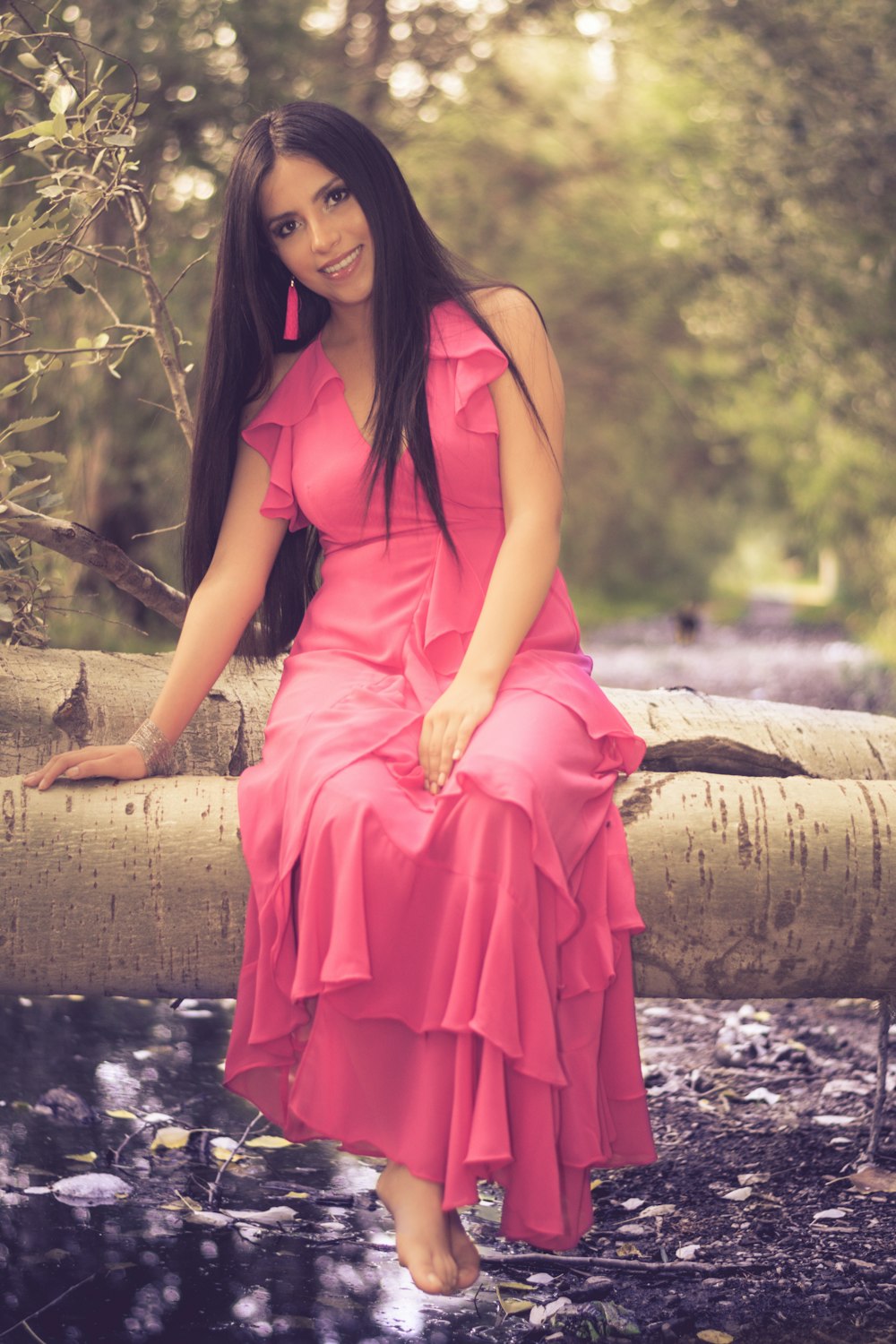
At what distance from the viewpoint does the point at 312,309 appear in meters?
3.23

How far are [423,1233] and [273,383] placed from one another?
188 cm

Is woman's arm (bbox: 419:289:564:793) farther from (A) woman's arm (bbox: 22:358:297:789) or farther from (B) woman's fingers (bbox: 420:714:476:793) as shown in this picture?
(A) woman's arm (bbox: 22:358:297:789)

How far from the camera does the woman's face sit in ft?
9.53

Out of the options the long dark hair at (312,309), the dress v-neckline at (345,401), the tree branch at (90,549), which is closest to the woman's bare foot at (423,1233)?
the long dark hair at (312,309)

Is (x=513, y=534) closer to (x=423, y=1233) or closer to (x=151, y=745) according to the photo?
(x=151, y=745)

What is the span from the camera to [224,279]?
10.1ft

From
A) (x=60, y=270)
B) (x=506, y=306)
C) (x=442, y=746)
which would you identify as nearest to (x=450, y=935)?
(x=442, y=746)

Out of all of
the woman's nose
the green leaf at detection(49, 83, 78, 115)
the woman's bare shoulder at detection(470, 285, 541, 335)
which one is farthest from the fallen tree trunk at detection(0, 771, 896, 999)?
Answer: the green leaf at detection(49, 83, 78, 115)

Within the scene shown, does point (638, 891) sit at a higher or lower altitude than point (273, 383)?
lower

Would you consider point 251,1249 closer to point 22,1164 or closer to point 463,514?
point 22,1164

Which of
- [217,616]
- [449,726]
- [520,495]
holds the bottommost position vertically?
[449,726]

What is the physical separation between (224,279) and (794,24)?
32.2ft

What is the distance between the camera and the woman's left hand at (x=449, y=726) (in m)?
2.57

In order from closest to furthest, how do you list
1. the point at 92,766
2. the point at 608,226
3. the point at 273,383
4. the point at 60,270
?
1. the point at 92,766
2. the point at 273,383
3. the point at 60,270
4. the point at 608,226
